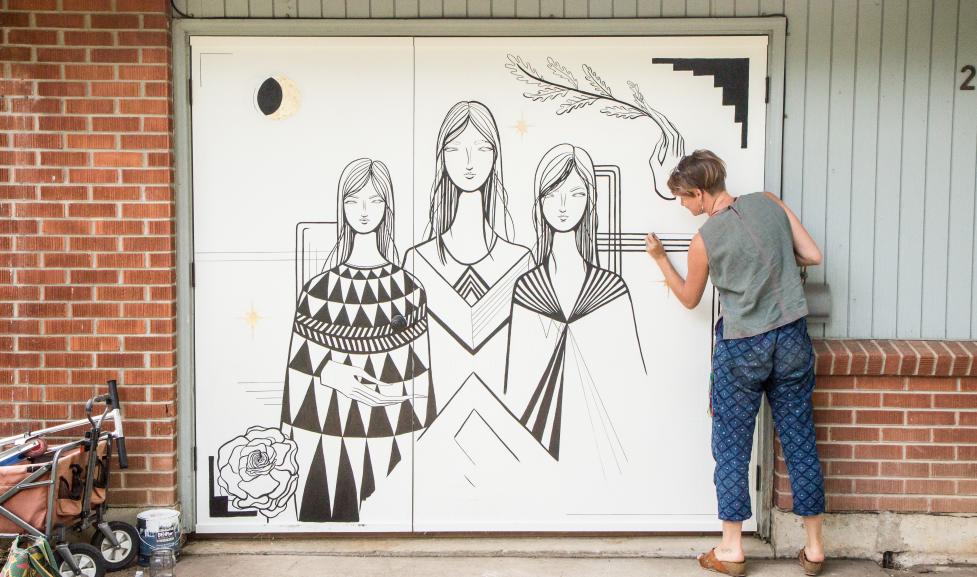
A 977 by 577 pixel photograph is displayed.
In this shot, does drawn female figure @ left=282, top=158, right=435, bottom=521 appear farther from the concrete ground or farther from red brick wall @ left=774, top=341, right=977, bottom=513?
red brick wall @ left=774, top=341, right=977, bottom=513

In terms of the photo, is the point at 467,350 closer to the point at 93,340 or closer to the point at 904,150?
the point at 93,340

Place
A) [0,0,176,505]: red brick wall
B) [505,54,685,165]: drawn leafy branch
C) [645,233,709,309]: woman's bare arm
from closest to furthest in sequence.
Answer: [645,233,709,309]: woman's bare arm, [0,0,176,505]: red brick wall, [505,54,685,165]: drawn leafy branch

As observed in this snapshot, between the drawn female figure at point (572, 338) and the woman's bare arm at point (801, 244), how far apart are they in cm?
84

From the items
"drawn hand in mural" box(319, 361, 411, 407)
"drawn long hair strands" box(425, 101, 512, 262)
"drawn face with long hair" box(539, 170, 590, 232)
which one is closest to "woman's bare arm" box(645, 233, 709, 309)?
"drawn face with long hair" box(539, 170, 590, 232)

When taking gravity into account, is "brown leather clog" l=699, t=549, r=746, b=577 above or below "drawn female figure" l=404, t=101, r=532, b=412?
below

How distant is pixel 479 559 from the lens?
4.31 metres

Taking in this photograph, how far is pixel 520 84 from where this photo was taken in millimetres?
4324

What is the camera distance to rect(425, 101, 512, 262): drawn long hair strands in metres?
4.34

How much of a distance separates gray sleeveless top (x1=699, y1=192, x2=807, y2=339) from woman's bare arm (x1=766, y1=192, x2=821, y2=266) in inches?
1.4

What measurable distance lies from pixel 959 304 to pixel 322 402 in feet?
10.4

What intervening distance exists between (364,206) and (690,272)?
1.60 metres

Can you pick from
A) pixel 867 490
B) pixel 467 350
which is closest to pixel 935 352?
pixel 867 490

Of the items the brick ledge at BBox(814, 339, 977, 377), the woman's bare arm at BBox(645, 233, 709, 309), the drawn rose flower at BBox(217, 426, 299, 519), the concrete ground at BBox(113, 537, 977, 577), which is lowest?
the concrete ground at BBox(113, 537, 977, 577)

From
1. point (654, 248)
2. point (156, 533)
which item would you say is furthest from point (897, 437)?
point (156, 533)
